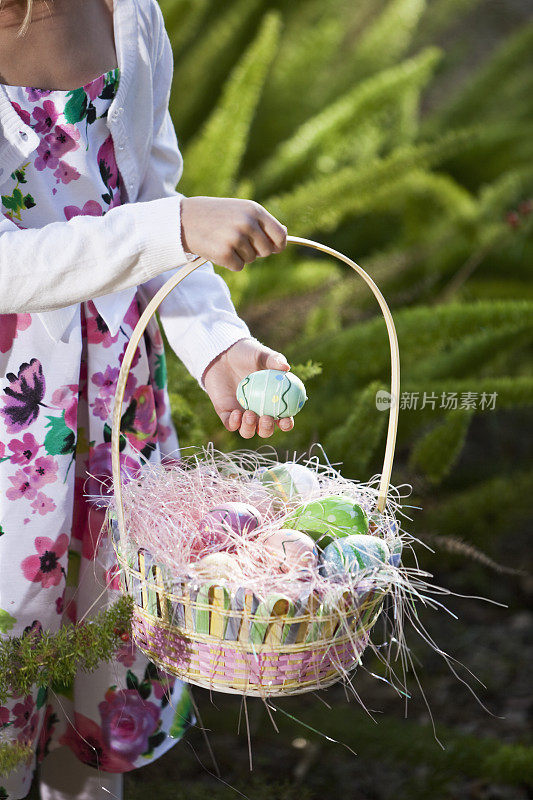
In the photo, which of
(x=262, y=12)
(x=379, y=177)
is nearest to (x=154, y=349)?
(x=379, y=177)

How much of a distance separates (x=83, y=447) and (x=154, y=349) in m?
0.11

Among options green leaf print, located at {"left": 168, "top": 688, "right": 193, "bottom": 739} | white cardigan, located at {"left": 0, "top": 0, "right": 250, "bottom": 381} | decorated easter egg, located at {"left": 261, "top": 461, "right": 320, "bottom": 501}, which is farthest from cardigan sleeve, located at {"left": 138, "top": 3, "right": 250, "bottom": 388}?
green leaf print, located at {"left": 168, "top": 688, "right": 193, "bottom": 739}

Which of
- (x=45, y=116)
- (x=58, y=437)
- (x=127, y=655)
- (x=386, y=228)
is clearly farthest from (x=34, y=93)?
(x=386, y=228)

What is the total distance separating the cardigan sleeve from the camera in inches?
26.1

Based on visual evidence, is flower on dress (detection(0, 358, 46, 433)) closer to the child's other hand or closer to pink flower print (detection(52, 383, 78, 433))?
pink flower print (detection(52, 383, 78, 433))

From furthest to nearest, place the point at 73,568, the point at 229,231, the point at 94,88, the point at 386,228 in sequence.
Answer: the point at 386,228 → the point at 73,568 → the point at 94,88 → the point at 229,231

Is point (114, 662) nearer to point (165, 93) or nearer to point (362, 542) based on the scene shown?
point (362, 542)

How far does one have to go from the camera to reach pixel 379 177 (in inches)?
54.8

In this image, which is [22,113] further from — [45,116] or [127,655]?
[127,655]

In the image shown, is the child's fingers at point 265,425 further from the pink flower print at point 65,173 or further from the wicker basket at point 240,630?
the pink flower print at point 65,173

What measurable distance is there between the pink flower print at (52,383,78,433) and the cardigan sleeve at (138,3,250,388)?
0.10 m

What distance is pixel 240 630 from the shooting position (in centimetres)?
50

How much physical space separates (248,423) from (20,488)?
181mm

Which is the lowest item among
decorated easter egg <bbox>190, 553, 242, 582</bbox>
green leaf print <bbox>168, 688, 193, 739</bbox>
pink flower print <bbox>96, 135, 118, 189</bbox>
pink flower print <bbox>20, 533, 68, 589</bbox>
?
green leaf print <bbox>168, 688, 193, 739</bbox>
